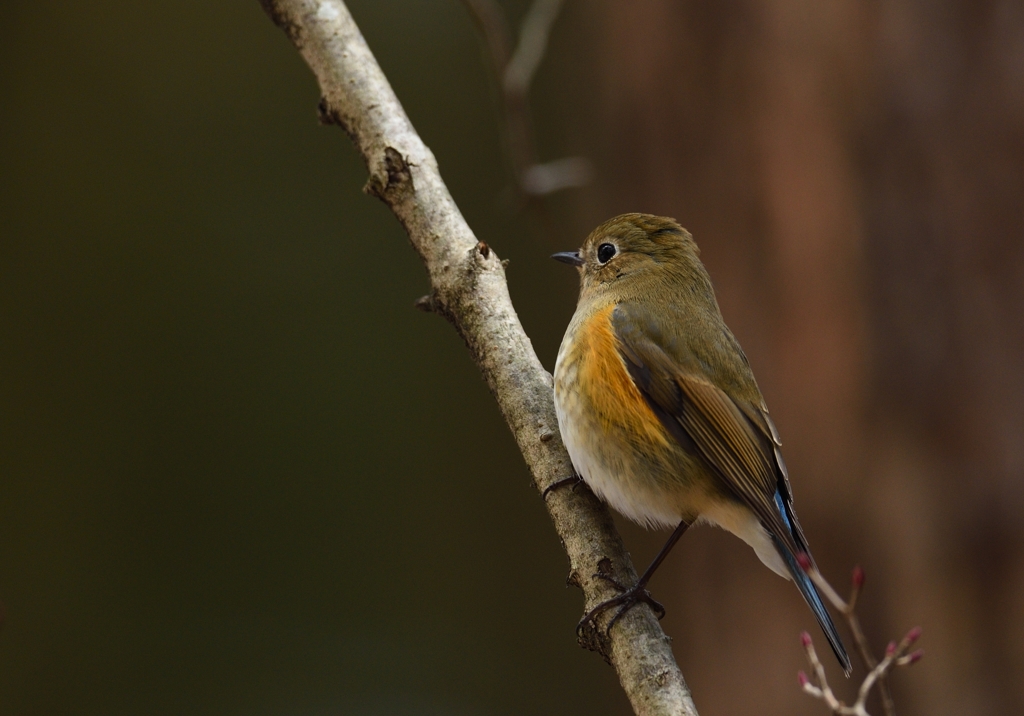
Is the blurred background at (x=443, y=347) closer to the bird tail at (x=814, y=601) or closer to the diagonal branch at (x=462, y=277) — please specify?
the diagonal branch at (x=462, y=277)

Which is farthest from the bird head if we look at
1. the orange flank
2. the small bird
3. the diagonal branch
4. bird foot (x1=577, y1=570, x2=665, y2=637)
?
bird foot (x1=577, y1=570, x2=665, y2=637)

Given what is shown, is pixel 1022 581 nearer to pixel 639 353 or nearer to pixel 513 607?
pixel 639 353

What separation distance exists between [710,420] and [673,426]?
109 mm

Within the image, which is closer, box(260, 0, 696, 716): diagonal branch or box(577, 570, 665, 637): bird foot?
box(577, 570, 665, 637): bird foot

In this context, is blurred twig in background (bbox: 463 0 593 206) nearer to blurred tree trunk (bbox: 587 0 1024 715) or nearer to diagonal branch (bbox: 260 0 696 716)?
diagonal branch (bbox: 260 0 696 716)

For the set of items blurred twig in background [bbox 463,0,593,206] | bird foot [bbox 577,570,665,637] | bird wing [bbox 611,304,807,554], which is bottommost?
bird foot [bbox 577,570,665,637]

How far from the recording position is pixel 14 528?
17.0 feet

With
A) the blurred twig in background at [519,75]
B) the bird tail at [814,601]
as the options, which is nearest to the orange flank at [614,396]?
the bird tail at [814,601]

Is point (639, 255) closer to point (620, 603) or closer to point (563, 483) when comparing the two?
point (563, 483)

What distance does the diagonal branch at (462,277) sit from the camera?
2.08 metres

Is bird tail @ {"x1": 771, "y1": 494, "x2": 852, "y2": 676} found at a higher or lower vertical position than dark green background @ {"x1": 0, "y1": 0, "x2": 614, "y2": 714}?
lower

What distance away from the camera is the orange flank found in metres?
2.37

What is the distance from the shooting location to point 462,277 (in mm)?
A: 2150

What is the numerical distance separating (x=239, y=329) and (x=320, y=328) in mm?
508
